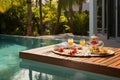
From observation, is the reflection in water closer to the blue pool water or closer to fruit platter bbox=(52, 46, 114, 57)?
the blue pool water

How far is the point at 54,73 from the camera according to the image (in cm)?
618

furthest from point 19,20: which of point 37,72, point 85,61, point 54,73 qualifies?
point 85,61

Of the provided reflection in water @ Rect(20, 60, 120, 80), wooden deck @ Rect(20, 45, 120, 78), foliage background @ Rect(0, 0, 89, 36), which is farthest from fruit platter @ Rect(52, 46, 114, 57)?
foliage background @ Rect(0, 0, 89, 36)

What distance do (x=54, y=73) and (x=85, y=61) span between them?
0.88 metres

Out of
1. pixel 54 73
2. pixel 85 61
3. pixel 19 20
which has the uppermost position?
pixel 19 20

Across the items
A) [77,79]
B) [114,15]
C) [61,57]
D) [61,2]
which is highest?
[61,2]

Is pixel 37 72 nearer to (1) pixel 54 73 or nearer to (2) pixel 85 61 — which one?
(1) pixel 54 73

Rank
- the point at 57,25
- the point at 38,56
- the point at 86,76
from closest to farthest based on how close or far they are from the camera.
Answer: the point at 86,76 → the point at 38,56 → the point at 57,25

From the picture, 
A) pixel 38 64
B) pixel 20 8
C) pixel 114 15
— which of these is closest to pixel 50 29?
pixel 20 8

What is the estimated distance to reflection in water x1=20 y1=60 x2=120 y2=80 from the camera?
5.76 m

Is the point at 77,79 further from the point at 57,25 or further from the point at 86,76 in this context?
the point at 57,25

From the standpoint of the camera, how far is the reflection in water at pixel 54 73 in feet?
18.9

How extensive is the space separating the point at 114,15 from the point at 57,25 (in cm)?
743

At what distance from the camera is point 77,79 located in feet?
18.7
